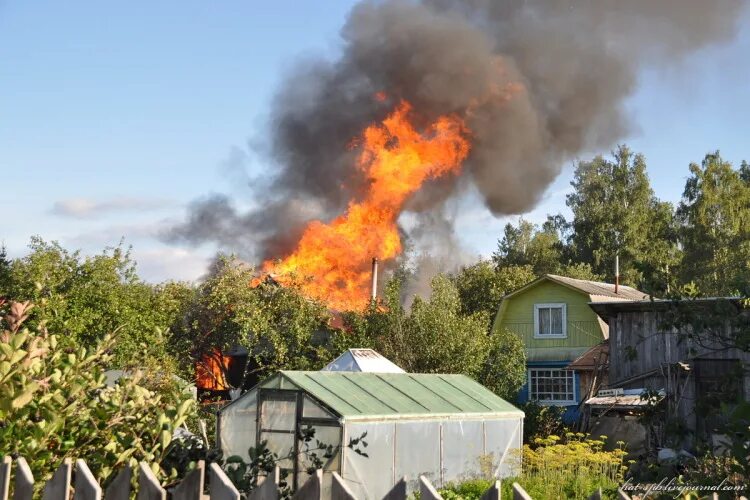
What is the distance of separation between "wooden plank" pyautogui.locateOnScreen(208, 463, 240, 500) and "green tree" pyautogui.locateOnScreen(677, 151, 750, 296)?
45495 mm

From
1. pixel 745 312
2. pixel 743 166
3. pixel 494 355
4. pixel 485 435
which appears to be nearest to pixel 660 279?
pixel 745 312

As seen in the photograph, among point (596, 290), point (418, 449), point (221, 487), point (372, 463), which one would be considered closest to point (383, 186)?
point (596, 290)

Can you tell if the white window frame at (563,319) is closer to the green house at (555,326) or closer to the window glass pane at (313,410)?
the green house at (555,326)

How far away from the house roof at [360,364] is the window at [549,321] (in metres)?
18.2

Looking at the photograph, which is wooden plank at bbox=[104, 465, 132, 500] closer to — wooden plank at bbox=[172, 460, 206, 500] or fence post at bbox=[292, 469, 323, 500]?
wooden plank at bbox=[172, 460, 206, 500]

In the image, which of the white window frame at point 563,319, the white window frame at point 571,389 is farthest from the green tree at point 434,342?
the white window frame at point 563,319

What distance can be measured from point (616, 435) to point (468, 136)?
22005 millimetres

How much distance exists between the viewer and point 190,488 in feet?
10.6

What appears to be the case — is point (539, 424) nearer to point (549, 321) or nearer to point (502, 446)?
point (502, 446)

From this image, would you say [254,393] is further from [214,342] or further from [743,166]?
[743,166]

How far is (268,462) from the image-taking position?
268 inches

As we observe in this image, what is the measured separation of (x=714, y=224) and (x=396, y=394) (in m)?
34.3

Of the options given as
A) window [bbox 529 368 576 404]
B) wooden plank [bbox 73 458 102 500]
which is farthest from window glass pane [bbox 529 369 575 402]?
wooden plank [bbox 73 458 102 500]

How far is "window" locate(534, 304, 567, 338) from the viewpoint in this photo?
42188mm
